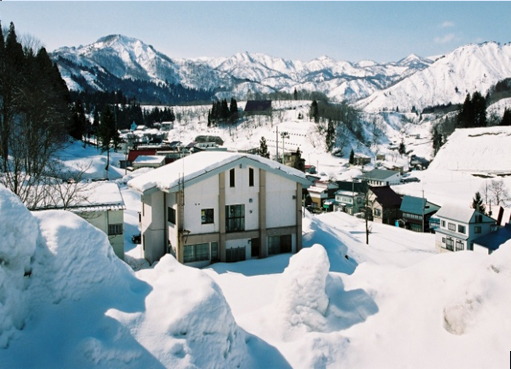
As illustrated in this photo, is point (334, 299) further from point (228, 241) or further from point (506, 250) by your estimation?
point (228, 241)

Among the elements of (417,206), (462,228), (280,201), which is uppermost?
(280,201)

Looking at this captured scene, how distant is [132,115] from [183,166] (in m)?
88.3

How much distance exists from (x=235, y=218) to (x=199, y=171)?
249cm

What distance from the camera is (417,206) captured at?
37.1 meters

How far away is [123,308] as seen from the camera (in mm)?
4266

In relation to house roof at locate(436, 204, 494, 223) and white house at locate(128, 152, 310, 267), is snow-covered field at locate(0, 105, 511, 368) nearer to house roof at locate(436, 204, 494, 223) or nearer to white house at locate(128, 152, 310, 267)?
white house at locate(128, 152, 310, 267)

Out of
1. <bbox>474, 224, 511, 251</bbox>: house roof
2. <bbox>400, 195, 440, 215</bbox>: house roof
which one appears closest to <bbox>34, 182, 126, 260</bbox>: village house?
<bbox>474, 224, 511, 251</bbox>: house roof

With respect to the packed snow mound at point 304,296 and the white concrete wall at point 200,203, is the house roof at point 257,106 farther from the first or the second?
the packed snow mound at point 304,296

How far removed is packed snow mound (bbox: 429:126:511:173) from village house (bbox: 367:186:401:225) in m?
25.2

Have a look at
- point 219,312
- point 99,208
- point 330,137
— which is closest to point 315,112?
point 330,137

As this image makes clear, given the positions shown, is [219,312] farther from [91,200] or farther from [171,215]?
[171,215]

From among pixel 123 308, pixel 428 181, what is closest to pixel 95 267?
pixel 123 308

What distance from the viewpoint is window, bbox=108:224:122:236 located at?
14.6 meters

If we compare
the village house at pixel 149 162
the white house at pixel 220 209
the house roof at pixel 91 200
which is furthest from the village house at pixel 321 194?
the house roof at pixel 91 200
